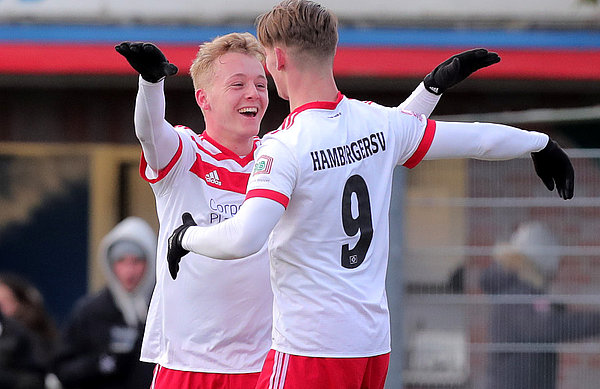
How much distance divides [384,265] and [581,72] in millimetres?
5390

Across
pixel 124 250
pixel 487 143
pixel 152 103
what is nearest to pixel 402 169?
pixel 124 250

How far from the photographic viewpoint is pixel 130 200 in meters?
9.16

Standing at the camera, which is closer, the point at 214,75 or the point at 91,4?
the point at 214,75

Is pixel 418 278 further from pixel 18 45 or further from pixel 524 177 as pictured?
pixel 18 45

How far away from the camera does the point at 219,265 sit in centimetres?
362

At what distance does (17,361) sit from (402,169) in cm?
258

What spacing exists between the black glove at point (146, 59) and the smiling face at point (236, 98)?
1.24 ft

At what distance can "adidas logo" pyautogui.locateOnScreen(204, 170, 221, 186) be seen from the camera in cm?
364

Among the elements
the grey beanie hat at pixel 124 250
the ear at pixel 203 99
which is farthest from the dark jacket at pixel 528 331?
the ear at pixel 203 99

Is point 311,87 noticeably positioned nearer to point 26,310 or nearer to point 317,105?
point 317,105

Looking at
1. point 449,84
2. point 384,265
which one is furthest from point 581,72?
point 384,265

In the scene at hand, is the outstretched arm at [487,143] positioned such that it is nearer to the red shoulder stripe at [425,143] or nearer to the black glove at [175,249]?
the red shoulder stripe at [425,143]

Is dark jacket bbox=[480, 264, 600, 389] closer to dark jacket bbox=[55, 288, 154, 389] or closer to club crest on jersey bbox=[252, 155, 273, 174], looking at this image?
dark jacket bbox=[55, 288, 154, 389]

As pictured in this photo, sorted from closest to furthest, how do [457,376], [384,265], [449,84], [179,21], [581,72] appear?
[384,265]
[449,84]
[457,376]
[581,72]
[179,21]
